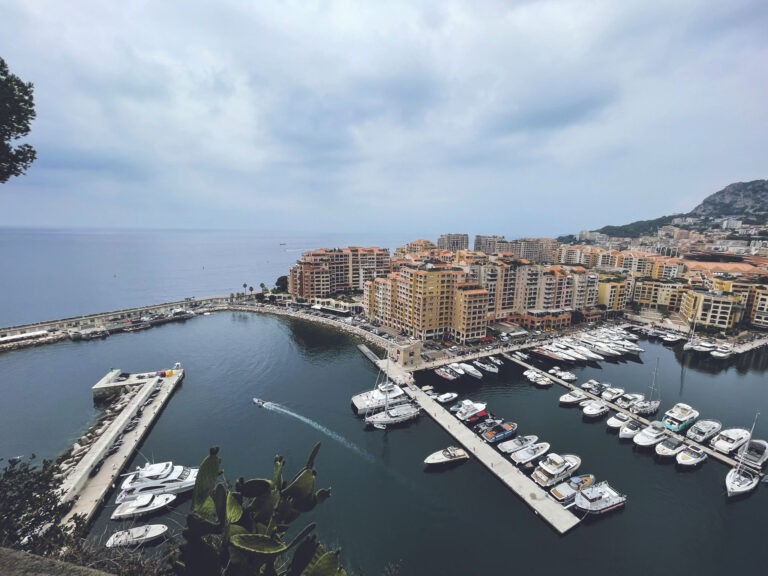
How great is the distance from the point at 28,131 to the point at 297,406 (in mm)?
32015

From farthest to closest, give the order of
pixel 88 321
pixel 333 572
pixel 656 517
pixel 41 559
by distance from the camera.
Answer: pixel 88 321 → pixel 656 517 → pixel 333 572 → pixel 41 559

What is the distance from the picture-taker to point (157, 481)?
26.2 meters

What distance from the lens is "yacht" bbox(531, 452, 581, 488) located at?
26.8 m

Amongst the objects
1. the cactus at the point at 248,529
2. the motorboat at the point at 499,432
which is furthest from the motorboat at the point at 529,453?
the cactus at the point at 248,529

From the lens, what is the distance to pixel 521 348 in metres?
56.1

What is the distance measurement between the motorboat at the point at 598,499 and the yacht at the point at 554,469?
1.82 m

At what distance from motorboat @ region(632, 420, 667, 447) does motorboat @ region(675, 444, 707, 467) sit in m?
2.00

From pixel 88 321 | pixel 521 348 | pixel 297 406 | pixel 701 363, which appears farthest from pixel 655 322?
pixel 88 321

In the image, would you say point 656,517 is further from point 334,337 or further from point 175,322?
point 175,322

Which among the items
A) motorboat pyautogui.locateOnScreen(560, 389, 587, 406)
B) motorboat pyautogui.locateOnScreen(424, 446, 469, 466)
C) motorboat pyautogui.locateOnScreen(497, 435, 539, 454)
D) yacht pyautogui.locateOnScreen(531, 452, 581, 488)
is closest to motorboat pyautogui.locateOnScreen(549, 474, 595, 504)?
yacht pyautogui.locateOnScreen(531, 452, 581, 488)

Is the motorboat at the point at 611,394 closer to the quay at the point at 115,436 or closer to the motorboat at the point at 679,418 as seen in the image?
the motorboat at the point at 679,418

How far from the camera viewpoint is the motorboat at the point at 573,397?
39.7m

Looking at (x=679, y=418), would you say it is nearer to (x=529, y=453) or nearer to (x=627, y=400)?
(x=627, y=400)

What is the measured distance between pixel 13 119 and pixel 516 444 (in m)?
40.4
